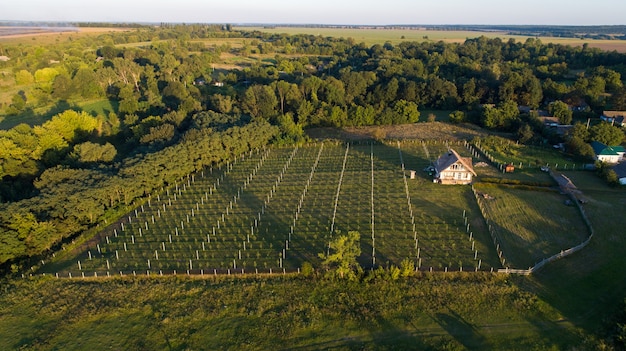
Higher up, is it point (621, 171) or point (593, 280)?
point (621, 171)

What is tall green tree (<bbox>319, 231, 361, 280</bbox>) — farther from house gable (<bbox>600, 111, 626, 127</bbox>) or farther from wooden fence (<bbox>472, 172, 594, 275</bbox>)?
house gable (<bbox>600, 111, 626, 127</bbox>)

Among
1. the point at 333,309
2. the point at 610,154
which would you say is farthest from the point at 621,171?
the point at 333,309

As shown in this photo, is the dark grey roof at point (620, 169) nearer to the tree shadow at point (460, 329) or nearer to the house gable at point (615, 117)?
the house gable at point (615, 117)

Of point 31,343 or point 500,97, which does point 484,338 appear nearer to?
point 31,343

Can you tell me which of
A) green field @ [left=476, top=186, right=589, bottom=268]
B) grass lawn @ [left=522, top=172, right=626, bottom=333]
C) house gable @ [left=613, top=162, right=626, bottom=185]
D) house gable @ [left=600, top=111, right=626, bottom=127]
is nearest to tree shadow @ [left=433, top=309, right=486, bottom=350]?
grass lawn @ [left=522, top=172, right=626, bottom=333]

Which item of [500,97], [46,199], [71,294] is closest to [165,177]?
[46,199]

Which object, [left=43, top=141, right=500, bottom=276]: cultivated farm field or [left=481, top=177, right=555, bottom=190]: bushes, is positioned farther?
[left=481, top=177, right=555, bottom=190]: bushes

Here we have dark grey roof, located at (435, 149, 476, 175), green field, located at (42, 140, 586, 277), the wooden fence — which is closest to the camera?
the wooden fence

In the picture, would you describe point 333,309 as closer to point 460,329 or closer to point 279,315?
point 279,315
